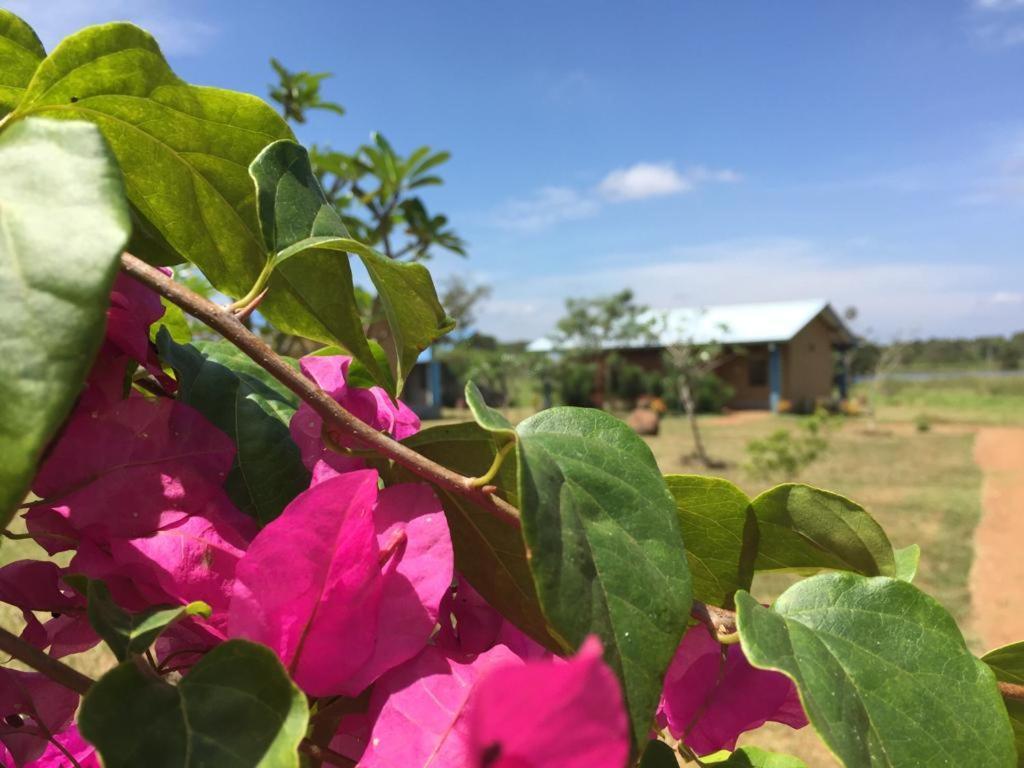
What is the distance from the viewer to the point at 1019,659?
32cm

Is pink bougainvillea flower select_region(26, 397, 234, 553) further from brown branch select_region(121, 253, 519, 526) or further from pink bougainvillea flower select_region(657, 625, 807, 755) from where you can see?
pink bougainvillea flower select_region(657, 625, 807, 755)

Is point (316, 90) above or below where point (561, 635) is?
above

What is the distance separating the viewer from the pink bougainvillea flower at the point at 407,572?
9.6 inches

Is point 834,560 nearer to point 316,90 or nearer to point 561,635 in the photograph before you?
point 561,635

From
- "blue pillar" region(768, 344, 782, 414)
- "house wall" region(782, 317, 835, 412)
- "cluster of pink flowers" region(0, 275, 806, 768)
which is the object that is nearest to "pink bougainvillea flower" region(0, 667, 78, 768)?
"cluster of pink flowers" region(0, 275, 806, 768)

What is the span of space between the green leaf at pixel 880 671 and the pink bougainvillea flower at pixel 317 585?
11cm

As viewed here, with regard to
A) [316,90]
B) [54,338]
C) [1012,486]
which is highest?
[316,90]

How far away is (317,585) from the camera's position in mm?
232

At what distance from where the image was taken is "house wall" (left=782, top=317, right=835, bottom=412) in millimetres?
15578

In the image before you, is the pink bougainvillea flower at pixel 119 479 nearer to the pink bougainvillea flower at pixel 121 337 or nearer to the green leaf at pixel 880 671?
the pink bougainvillea flower at pixel 121 337

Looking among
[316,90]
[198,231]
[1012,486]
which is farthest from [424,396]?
[198,231]

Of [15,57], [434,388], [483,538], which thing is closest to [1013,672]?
[483,538]

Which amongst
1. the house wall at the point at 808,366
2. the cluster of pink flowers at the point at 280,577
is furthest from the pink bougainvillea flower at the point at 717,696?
the house wall at the point at 808,366

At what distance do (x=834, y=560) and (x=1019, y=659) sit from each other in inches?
3.1
